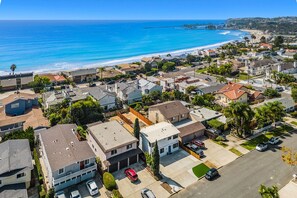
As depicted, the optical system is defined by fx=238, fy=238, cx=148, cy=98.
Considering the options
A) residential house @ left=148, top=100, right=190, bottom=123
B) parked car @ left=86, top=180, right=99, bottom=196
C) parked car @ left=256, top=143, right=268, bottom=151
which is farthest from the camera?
residential house @ left=148, top=100, right=190, bottom=123

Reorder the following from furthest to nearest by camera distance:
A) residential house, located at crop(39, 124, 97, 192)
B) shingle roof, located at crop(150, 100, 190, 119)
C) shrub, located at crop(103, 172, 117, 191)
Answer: shingle roof, located at crop(150, 100, 190, 119), shrub, located at crop(103, 172, 117, 191), residential house, located at crop(39, 124, 97, 192)

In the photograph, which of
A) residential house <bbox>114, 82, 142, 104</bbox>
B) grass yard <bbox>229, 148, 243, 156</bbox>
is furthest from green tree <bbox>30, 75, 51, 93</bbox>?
grass yard <bbox>229, 148, 243, 156</bbox>

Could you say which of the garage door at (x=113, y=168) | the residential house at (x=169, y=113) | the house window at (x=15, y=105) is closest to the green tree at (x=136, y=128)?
the garage door at (x=113, y=168)

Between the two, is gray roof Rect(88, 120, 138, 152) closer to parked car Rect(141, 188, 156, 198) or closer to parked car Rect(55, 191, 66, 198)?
parked car Rect(55, 191, 66, 198)

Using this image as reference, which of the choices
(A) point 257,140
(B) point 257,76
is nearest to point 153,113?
(A) point 257,140

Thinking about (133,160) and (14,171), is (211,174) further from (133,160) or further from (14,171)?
(14,171)

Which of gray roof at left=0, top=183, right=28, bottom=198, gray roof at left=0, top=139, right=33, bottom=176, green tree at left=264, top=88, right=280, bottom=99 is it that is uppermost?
green tree at left=264, top=88, right=280, bottom=99

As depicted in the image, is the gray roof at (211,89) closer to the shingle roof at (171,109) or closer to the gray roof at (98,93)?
the shingle roof at (171,109)
